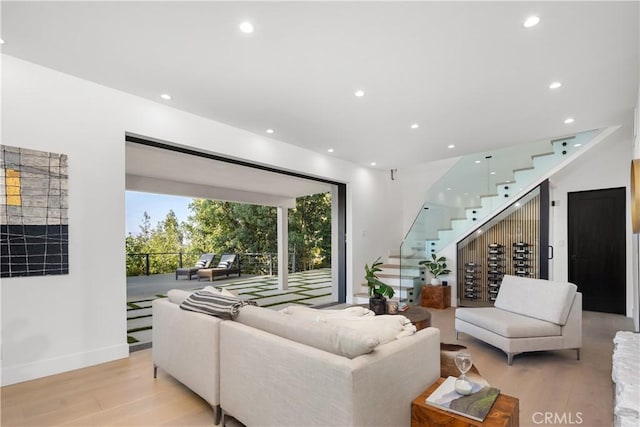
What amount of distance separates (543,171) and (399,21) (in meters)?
4.29

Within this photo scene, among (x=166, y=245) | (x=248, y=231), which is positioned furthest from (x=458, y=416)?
(x=248, y=231)

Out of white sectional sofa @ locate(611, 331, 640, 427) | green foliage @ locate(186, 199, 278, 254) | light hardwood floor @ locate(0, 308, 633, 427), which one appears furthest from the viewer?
green foliage @ locate(186, 199, 278, 254)

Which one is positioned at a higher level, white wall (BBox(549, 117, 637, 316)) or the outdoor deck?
white wall (BBox(549, 117, 637, 316))

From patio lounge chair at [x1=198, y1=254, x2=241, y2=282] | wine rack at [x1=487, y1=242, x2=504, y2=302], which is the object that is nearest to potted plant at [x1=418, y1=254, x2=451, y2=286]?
wine rack at [x1=487, y1=242, x2=504, y2=302]

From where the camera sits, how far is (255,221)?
1373 cm

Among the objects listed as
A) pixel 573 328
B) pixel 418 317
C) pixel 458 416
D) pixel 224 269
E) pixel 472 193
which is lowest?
pixel 224 269

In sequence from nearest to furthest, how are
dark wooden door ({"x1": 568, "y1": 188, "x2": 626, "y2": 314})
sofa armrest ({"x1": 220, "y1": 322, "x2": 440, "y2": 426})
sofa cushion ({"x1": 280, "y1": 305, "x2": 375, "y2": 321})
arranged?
sofa armrest ({"x1": 220, "y1": 322, "x2": 440, "y2": 426})
sofa cushion ({"x1": 280, "y1": 305, "x2": 375, "y2": 321})
dark wooden door ({"x1": 568, "y1": 188, "x2": 626, "y2": 314})

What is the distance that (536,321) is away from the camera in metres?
3.36

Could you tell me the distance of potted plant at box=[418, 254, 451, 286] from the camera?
6.06 metres

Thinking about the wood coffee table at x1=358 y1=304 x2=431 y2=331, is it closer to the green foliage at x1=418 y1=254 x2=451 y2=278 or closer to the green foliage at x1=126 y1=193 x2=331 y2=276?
the green foliage at x1=418 y1=254 x2=451 y2=278

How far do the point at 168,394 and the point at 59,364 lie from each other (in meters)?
1.19

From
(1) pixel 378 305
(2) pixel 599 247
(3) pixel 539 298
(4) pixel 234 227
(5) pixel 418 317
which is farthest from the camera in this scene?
(4) pixel 234 227

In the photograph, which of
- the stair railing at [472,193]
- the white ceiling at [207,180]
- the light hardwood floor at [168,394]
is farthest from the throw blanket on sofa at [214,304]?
the stair railing at [472,193]

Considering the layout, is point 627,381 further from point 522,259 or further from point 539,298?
point 522,259
